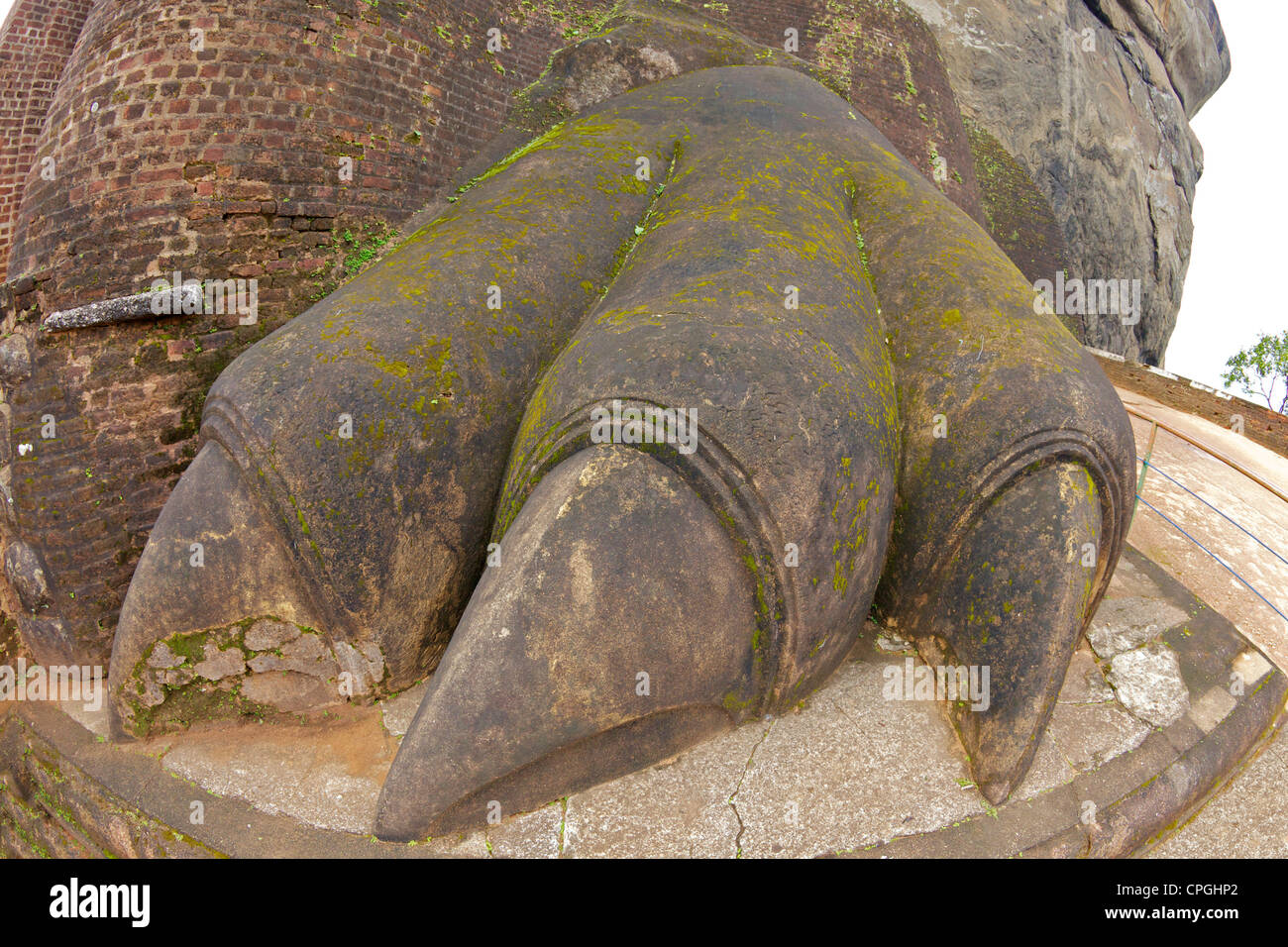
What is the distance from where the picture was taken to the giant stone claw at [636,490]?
10.2 ft

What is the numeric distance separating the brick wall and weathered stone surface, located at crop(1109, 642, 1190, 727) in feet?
32.5

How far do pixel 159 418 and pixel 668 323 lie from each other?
3215 mm

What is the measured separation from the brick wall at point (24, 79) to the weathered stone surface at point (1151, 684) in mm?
9911

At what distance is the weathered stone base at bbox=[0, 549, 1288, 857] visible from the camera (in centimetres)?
311

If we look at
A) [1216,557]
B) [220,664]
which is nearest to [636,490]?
[220,664]

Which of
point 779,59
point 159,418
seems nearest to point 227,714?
point 159,418

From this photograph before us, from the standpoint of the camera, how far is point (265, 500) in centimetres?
351

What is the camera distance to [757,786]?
3289 millimetres

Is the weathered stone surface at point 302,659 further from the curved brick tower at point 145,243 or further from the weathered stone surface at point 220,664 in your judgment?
the curved brick tower at point 145,243

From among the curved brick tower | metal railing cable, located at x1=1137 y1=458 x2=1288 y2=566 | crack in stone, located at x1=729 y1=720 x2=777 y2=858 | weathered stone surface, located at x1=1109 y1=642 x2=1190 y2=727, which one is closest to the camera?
crack in stone, located at x1=729 y1=720 x2=777 y2=858

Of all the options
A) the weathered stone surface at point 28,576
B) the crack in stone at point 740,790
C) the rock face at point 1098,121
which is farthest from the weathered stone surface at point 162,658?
the rock face at point 1098,121

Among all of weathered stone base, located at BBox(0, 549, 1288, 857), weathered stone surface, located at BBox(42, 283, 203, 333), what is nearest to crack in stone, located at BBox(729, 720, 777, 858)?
weathered stone base, located at BBox(0, 549, 1288, 857)

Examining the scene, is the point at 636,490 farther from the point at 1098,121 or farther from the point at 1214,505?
the point at 1098,121

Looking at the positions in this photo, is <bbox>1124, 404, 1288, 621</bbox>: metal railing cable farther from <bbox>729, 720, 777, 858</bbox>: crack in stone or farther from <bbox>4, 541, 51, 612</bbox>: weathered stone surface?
<bbox>4, 541, 51, 612</bbox>: weathered stone surface
